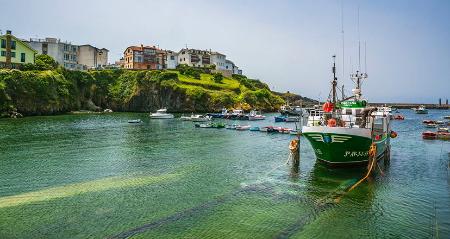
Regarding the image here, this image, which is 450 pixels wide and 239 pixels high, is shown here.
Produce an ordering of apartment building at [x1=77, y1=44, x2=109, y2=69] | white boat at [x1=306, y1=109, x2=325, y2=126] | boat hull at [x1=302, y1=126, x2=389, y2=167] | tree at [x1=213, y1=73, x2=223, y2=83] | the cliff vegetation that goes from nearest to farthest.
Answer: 1. boat hull at [x1=302, y1=126, x2=389, y2=167]
2. white boat at [x1=306, y1=109, x2=325, y2=126]
3. the cliff vegetation
4. tree at [x1=213, y1=73, x2=223, y2=83]
5. apartment building at [x1=77, y1=44, x2=109, y2=69]

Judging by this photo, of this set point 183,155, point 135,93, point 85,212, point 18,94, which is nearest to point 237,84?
point 135,93

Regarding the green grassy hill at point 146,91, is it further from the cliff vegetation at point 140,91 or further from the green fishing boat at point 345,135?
the green fishing boat at point 345,135

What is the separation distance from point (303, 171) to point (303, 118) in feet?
23.9

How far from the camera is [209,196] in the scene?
27312mm

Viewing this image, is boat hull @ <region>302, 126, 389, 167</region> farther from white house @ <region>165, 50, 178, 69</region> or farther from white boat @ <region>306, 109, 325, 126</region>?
white house @ <region>165, 50, 178, 69</region>

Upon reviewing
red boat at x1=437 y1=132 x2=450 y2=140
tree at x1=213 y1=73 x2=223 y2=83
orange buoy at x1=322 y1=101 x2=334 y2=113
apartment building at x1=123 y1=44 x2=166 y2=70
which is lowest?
red boat at x1=437 y1=132 x2=450 y2=140

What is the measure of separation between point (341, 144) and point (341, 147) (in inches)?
16.7

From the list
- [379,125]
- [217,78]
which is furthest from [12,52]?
[379,125]

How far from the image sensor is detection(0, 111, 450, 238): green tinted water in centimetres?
2056

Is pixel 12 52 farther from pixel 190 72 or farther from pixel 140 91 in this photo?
pixel 190 72

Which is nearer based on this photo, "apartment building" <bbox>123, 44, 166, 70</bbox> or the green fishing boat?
the green fishing boat

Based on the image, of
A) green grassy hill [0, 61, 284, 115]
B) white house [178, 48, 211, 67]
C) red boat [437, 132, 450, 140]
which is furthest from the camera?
white house [178, 48, 211, 67]

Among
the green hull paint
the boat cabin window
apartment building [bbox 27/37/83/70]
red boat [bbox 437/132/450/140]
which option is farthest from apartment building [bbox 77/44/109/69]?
the green hull paint

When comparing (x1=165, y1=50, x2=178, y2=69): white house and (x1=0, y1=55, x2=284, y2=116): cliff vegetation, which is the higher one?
(x1=165, y1=50, x2=178, y2=69): white house
